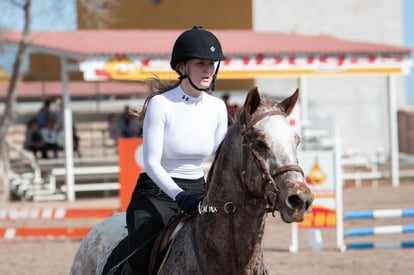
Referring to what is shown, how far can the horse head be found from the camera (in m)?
3.99

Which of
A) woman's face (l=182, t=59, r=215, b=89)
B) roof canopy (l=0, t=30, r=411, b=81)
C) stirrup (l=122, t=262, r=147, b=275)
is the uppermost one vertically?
roof canopy (l=0, t=30, r=411, b=81)

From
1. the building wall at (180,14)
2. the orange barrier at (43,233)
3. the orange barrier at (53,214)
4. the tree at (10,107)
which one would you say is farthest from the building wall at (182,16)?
the orange barrier at (53,214)

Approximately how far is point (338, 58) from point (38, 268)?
14.0 m

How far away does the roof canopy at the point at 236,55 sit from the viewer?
2100cm

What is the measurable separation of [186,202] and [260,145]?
2.06ft

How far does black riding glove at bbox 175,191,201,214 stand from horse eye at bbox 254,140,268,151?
1.93 feet

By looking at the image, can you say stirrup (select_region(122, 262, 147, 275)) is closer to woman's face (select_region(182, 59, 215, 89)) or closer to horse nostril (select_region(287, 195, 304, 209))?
woman's face (select_region(182, 59, 215, 89))

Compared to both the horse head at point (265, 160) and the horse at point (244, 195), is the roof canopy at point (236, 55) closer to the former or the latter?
the horse at point (244, 195)

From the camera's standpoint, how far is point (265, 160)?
419cm

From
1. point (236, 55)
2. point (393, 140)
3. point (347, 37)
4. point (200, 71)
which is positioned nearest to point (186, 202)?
point (200, 71)

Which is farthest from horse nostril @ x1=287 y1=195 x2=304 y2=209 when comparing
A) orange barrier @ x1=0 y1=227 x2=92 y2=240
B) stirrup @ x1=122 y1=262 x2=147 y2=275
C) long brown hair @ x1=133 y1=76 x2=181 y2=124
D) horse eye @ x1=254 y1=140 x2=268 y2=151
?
orange barrier @ x1=0 y1=227 x2=92 y2=240

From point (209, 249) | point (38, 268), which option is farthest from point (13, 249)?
point (209, 249)

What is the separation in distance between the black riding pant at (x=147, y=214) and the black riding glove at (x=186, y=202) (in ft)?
0.85

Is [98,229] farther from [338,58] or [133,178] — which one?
[338,58]
